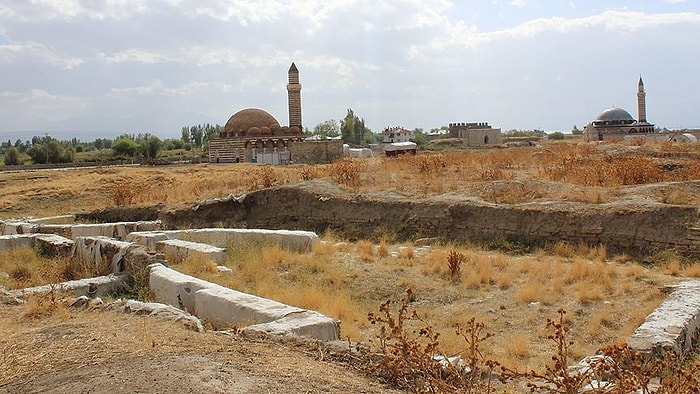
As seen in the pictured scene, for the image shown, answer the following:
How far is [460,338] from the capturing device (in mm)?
6508

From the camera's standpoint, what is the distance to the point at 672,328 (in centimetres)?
597

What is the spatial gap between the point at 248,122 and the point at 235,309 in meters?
49.5

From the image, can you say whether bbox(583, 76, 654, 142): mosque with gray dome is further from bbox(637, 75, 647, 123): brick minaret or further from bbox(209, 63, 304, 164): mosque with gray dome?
bbox(209, 63, 304, 164): mosque with gray dome

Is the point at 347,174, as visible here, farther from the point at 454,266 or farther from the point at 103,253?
the point at 454,266

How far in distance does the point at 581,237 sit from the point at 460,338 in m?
5.49

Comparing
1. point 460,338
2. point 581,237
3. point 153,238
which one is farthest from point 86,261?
point 581,237

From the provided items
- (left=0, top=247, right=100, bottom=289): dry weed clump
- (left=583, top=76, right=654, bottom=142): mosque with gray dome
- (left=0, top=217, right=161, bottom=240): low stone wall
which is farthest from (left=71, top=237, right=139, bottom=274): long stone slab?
(left=583, top=76, right=654, bottom=142): mosque with gray dome

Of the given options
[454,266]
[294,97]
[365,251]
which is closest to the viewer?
[454,266]

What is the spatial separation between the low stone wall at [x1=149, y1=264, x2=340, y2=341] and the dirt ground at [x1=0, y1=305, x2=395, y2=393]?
0.48 m

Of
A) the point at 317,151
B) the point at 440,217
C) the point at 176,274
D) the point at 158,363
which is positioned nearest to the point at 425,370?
the point at 158,363

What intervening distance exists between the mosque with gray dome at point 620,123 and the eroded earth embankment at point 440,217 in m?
50.6

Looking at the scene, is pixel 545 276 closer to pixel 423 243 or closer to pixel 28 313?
pixel 423 243

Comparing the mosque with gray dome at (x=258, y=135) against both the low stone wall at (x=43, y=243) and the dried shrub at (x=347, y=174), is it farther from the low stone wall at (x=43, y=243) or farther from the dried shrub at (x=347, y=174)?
the low stone wall at (x=43, y=243)

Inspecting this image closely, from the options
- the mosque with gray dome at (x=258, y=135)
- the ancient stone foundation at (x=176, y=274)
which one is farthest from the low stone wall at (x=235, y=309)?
the mosque with gray dome at (x=258, y=135)
